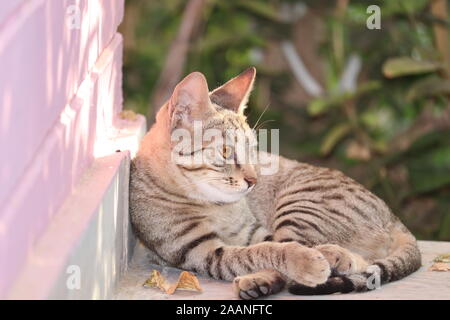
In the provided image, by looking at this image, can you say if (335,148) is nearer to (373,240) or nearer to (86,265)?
(373,240)

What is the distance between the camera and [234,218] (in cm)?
342

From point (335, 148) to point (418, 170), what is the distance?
104 centimetres

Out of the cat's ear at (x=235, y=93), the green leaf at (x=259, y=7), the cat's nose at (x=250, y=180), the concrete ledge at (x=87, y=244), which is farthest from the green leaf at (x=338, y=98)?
the concrete ledge at (x=87, y=244)

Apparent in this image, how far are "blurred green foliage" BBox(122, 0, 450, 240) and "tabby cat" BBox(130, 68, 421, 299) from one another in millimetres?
1693

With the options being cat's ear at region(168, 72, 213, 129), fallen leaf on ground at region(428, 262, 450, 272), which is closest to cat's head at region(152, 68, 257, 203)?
cat's ear at region(168, 72, 213, 129)

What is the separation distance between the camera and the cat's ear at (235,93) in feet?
11.8

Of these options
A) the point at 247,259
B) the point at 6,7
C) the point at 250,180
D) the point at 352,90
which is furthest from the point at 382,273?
the point at 352,90

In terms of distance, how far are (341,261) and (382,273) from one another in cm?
20

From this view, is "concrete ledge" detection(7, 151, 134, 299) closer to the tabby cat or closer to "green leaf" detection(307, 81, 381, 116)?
the tabby cat

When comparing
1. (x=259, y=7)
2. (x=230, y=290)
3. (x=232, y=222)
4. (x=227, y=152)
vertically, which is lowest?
(x=230, y=290)

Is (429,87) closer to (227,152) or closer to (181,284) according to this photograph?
(227,152)

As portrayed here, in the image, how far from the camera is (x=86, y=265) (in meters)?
2.42

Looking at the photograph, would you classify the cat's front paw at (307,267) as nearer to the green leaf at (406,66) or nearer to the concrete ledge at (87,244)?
the concrete ledge at (87,244)

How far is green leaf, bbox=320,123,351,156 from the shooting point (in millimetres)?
5707
